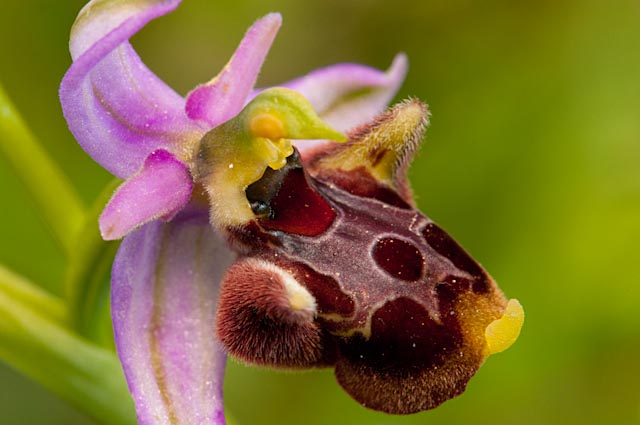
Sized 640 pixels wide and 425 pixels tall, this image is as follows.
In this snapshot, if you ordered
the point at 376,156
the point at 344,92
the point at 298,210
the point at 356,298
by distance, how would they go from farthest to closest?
the point at 344,92
the point at 376,156
the point at 298,210
the point at 356,298

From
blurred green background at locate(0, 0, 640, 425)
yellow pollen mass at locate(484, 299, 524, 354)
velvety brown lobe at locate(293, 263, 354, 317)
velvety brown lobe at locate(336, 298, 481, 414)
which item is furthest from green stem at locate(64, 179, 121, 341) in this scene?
blurred green background at locate(0, 0, 640, 425)

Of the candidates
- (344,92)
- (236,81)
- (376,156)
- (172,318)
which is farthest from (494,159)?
(172,318)

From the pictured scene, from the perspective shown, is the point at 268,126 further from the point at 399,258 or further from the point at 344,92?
the point at 344,92

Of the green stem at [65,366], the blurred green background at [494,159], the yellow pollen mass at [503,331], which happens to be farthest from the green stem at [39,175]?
the blurred green background at [494,159]

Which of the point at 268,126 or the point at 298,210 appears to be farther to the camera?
the point at 298,210

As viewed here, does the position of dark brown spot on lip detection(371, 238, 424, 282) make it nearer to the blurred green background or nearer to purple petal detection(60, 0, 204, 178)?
purple petal detection(60, 0, 204, 178)

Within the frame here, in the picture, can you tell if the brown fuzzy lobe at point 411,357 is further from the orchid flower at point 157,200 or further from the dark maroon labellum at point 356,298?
the orchid flower at point 157,200
